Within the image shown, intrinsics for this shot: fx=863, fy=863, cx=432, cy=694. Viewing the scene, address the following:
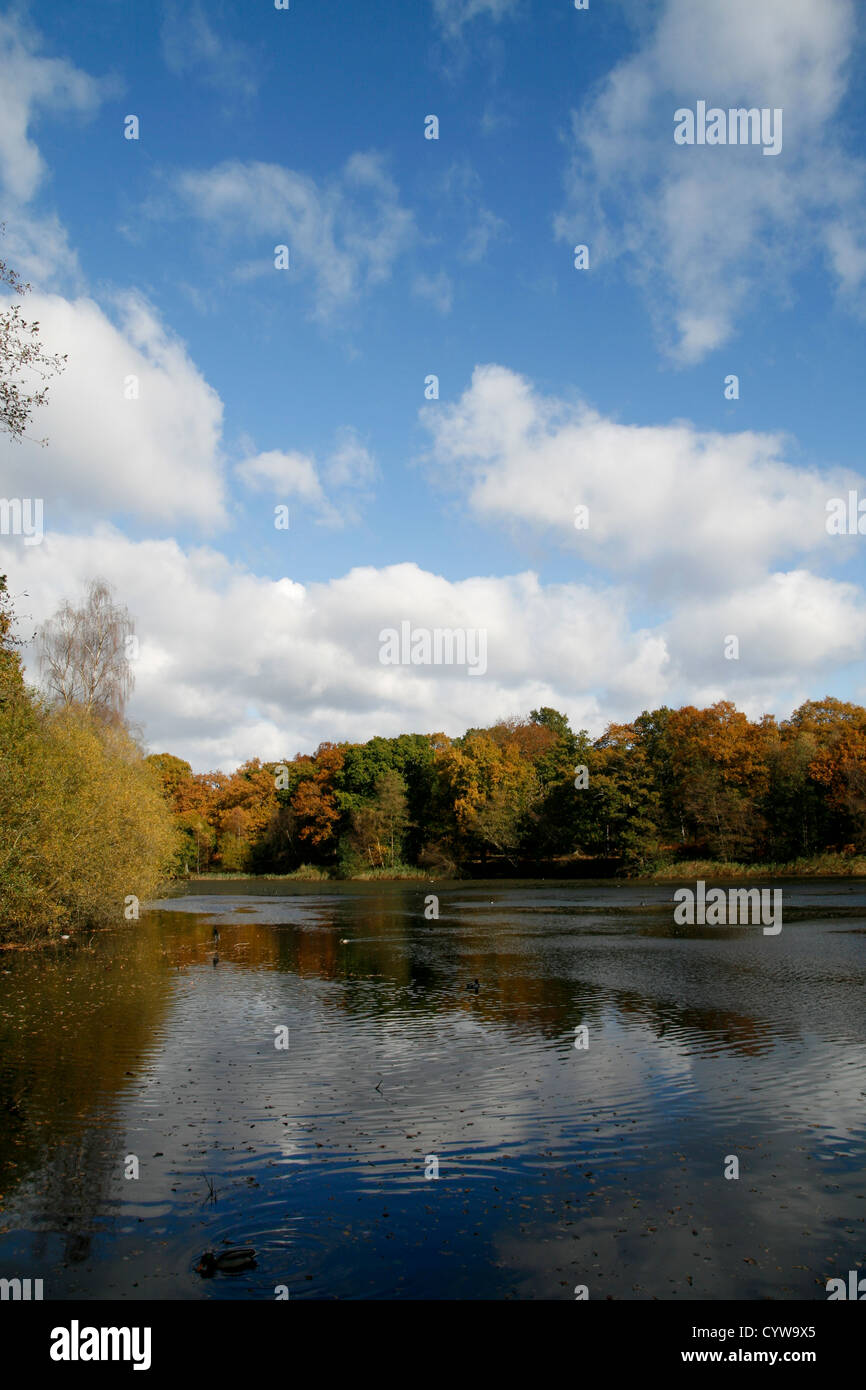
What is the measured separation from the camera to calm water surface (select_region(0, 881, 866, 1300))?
8.15m

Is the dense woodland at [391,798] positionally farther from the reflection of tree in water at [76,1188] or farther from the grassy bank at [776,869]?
the reflection of tree in water at [76,1188]

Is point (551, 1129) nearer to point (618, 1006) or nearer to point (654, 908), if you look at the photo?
point (618, 1006)

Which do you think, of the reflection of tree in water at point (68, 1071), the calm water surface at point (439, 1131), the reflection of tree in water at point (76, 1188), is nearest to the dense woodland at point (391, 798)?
the reflection of tree in water at point (68, 1071)

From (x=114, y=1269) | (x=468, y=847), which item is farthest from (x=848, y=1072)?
(x=468, y=847)

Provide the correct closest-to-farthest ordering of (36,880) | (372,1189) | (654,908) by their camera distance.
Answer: (372,1189) → (36,880) → (654,908)

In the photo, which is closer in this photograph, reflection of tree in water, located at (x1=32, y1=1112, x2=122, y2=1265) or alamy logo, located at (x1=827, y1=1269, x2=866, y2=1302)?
alamy logo, located at (x1=827, y1=1269, x2=866, y2=1302)

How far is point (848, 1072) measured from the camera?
1470 centimetres

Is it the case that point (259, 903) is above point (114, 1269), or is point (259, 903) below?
below

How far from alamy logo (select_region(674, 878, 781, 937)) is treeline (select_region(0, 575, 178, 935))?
27.0 m

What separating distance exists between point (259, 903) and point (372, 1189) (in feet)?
193
